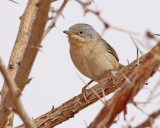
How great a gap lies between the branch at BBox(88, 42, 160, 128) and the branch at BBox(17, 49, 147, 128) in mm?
2805

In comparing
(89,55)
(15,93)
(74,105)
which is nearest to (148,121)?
(15,93)

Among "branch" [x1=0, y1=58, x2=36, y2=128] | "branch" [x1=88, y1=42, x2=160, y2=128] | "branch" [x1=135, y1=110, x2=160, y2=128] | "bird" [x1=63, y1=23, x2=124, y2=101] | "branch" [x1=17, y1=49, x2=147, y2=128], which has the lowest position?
"branch" [x1=135, y1=110, x2=160, y2=128]

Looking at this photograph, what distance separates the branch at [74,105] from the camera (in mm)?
5164

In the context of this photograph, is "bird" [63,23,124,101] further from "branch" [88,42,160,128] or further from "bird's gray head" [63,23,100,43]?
"branch" [88,42,160,128]

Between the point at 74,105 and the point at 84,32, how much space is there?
2157 millimetres

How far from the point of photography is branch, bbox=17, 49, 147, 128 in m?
5.16

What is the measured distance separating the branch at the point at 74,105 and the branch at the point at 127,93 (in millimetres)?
2805

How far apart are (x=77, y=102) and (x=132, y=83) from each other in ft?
11.4

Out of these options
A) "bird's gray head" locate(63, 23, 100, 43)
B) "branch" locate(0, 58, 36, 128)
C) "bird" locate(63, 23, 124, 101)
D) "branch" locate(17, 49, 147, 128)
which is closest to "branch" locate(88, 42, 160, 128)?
"branch" locate(0, 58, 36, 128)

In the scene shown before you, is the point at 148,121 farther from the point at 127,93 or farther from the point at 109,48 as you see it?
the point at 109,48

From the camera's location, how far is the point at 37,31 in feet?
7.84

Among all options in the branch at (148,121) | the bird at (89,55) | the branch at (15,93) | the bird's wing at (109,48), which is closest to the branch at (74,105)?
the bird at (89,55)

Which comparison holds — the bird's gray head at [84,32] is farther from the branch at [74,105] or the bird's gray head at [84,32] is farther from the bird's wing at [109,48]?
the branch at [74,105]

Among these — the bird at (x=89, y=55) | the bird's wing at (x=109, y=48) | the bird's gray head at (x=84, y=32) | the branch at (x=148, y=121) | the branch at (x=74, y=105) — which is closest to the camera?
the branch at (x=148, y=121)
